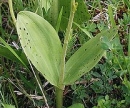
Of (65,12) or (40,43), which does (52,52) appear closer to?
(40,43)

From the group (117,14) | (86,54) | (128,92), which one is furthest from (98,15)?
(128,92)

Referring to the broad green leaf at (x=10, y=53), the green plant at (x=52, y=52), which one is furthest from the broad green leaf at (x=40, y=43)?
the broad green leaf at (x=10, y=53)

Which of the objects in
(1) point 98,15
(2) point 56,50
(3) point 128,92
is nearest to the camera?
(3) point 128,92

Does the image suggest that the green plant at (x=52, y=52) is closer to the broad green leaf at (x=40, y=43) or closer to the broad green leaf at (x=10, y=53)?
the broad green leaf at (x=40, y=43)

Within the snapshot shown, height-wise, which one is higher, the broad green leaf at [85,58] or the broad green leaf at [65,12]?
the broad green leaf at [65,12]

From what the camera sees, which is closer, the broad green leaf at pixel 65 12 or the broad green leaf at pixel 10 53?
the broad green leaf at pixel 10 53

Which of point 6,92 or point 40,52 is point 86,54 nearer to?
point 40,52

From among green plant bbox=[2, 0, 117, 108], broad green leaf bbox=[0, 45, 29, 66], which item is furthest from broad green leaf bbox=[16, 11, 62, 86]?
broad green leaf bbox=[0, 45, 29, 66]

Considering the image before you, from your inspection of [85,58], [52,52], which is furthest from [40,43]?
[85,58]
